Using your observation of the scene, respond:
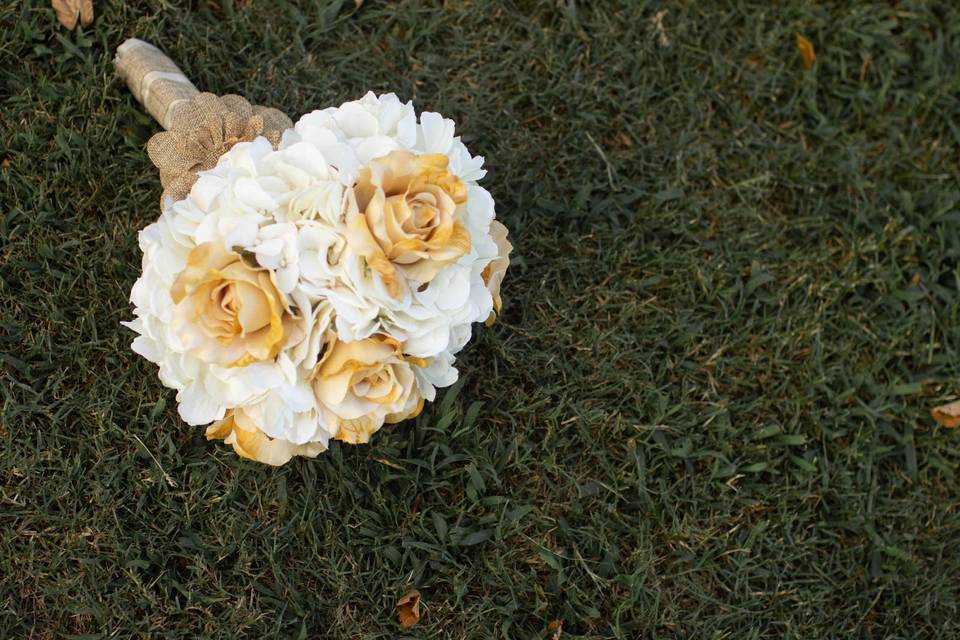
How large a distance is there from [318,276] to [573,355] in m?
1.02

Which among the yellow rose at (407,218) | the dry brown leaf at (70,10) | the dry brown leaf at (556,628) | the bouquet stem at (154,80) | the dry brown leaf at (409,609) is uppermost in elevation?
the yellow rose at (407,218)

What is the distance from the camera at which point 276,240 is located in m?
1.64

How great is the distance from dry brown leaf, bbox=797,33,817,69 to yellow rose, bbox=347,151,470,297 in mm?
1734

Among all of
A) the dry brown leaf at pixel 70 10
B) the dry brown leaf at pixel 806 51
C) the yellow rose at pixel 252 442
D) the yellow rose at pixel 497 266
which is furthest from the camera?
the dry brown leaf at pixel 806 51

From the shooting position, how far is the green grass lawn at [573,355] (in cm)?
218

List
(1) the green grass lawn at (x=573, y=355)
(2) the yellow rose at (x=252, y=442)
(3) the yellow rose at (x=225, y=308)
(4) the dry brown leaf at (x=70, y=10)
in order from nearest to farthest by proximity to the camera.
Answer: (3) the yellow rose at (x=225, y=308) < (2) the yellow rose at (x=252, y=442) < (1) the green grass lawn at (x=573, y=355) < (4) the dry brown leaf at (x=70, y=10)

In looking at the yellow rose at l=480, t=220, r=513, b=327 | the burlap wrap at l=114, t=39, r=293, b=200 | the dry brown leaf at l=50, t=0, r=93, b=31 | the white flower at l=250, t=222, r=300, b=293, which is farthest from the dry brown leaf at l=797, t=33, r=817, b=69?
the dry brown leaf at l=50, t=0, r=93, b=31

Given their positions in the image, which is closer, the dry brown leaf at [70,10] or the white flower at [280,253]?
the white flower at [280,253]

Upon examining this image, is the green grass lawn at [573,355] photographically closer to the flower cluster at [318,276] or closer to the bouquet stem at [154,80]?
the bouquet stem at [154,80]

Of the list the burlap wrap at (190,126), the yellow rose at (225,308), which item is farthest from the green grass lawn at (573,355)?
the yellow rose at (225,308)

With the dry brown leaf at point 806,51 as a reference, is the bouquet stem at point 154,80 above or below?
above

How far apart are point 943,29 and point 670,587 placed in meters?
2.11

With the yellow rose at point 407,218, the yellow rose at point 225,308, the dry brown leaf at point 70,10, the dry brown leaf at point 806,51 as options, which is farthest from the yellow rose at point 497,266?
the dry brown leaf at point 806,51

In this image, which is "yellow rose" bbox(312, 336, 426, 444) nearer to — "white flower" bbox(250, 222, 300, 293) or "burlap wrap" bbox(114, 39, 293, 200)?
"white flower" bbox(250, 222, 300, 293)
